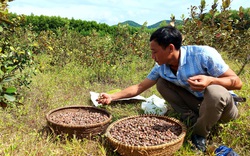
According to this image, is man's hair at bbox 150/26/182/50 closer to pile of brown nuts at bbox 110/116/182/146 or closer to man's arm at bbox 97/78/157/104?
man's arm at bbox 97/78/157/104

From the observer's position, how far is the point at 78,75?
4.34 meters

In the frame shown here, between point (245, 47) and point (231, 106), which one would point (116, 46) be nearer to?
point (245, 47)

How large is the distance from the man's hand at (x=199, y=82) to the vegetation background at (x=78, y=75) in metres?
0.48

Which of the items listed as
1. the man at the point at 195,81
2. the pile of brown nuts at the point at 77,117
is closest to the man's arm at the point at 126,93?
the man at the point at 195,81

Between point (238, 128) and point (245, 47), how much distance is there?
284cm

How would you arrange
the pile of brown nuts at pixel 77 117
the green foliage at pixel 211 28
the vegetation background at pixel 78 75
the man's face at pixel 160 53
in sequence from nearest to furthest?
the vegetation background at pixel 78 75 < the man's face at pixel 160 53 < the pile of brown nuts at pixel 77 117 < the green foliage at pixel 211 28

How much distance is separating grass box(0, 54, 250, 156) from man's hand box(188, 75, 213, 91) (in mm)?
503

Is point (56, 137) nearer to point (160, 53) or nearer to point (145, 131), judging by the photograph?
point (145, 131)

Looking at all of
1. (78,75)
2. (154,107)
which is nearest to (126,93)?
(154,107)

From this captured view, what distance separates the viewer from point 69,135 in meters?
2.30

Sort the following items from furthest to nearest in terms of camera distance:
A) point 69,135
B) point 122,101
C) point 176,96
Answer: point 122,101 → point 176,96 → point 69,135

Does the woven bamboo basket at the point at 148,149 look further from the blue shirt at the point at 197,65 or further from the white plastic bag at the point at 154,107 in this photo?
the white plastic bag at the point at 154,107

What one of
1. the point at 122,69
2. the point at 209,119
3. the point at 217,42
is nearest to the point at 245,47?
the point at 217,42

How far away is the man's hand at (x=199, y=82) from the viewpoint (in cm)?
204
